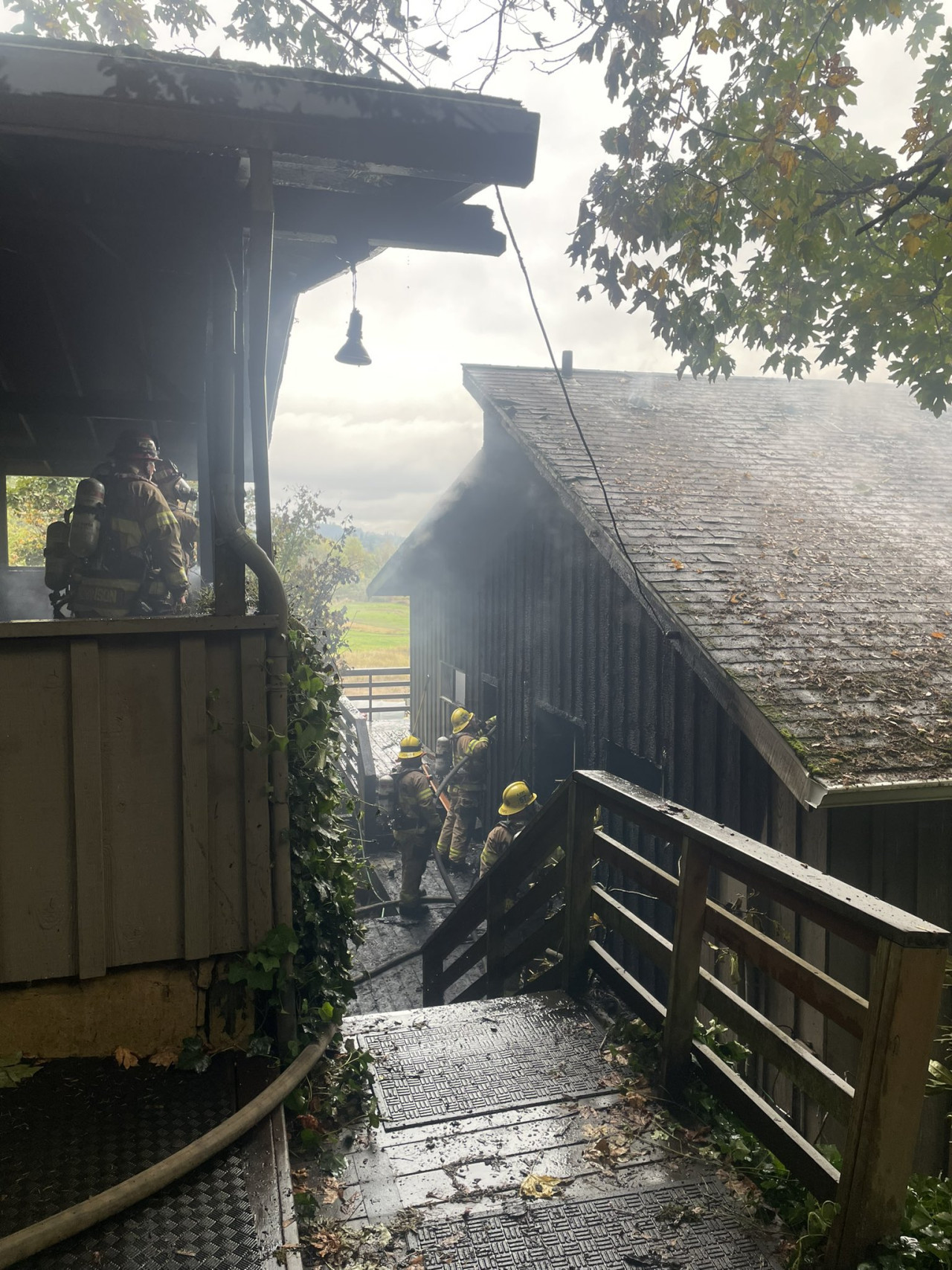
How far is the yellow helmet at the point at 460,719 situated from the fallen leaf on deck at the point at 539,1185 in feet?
32.9

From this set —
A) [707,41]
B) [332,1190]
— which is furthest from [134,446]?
[707,41]

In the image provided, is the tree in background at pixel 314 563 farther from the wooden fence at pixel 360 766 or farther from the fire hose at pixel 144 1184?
the fire hose at pixel 144 1184

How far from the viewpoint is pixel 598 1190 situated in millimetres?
2838

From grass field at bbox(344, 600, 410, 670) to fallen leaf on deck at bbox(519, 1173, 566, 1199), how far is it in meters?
57.9

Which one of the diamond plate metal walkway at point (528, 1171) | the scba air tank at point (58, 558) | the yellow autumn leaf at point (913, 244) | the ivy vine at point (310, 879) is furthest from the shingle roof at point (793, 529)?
the scba air tank at point (58, 558)

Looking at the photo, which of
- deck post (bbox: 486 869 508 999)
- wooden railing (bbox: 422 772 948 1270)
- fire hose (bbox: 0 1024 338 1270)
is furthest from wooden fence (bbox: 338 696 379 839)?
fire hose (bbox: 0 1024 338 1270)

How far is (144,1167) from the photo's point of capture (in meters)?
2.56

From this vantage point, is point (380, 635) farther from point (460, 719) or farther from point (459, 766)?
point (459, 766)

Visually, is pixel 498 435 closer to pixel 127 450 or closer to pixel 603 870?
pixel 603 870

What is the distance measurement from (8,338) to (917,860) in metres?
7.20

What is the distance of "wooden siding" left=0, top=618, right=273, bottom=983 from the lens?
9.74 ft

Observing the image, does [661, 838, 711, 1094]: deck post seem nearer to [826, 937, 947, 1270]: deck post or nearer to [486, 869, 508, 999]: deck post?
[826, 937, 947, 1270]: deck post

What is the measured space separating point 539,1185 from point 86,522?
4.03 m

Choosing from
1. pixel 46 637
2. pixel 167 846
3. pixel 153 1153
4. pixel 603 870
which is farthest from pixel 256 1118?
pixel 603 870
